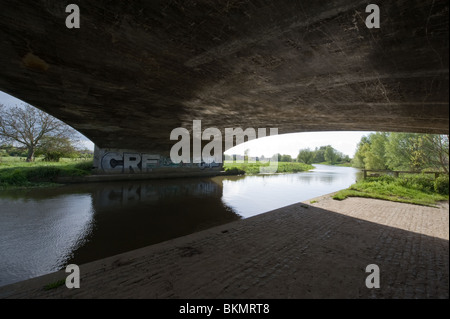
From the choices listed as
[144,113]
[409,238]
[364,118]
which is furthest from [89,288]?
[364,118]

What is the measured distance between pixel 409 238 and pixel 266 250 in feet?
14.2

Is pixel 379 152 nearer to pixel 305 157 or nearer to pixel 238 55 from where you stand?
pixel 238 55

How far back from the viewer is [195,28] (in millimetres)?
4441

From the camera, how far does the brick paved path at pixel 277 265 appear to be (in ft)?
10.2

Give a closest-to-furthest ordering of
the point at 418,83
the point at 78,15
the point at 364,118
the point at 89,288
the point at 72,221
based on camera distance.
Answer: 1. the point at 89,288
2. the point at 78,15
3. the point at 418,83
4. the point at 72,221
5. the point at 364,118

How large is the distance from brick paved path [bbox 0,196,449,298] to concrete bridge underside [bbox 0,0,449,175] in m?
3.08

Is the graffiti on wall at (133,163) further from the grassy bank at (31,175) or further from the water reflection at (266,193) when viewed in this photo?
the water reflection at (266,193)

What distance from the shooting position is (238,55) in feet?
17.4

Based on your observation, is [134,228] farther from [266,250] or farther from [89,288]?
[266,250]

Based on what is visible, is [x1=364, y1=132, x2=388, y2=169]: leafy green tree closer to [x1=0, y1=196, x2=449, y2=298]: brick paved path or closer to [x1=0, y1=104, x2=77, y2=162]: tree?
[x1=0, y1=196, x2=449, y2=298]: brick paved path

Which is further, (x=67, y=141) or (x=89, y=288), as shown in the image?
(x=67, y=141)

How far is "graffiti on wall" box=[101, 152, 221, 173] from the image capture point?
2203 centimetres

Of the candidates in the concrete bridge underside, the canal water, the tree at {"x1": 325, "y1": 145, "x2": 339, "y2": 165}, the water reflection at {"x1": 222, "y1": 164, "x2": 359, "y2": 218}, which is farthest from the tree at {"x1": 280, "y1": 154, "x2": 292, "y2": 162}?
the concrete bridge underside

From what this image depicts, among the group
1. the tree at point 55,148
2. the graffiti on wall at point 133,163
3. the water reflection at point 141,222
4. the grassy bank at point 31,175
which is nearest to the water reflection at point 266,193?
the water reflection at point 141,222
